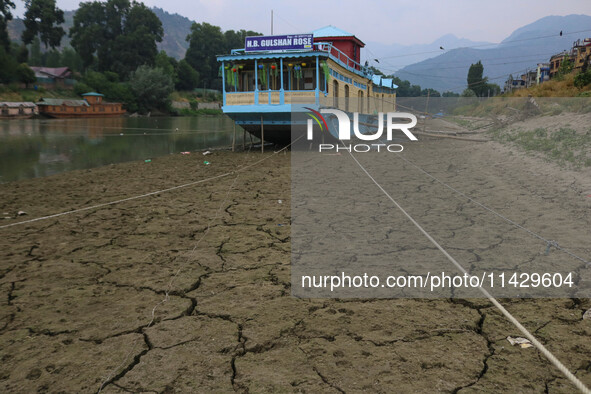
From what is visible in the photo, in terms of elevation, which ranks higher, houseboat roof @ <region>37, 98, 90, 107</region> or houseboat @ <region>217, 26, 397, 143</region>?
houseboat roof @ <region>37, 98, 90, 107</region>

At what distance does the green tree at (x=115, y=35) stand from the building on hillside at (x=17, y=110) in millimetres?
30933

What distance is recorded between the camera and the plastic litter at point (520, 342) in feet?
8.88

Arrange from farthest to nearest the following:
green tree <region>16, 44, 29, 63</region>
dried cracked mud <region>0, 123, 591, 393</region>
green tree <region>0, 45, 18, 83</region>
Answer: green tree <region>16, 44, 29, 63</region> → green tree <region>0, 45, 18, 83</region> → dried cracked mud <region>0, 123, 591, 393</region>

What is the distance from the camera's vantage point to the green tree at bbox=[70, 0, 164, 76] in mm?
76312

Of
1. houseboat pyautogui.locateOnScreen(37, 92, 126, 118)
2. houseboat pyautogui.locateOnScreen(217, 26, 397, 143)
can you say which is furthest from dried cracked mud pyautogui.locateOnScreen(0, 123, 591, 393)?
houseboat pyautogui.locateOnScreen(37, 92, 126, 118)

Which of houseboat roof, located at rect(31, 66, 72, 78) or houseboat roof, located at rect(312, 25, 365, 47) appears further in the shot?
houseboat roof, located at rect(31, 66, 72, 78)

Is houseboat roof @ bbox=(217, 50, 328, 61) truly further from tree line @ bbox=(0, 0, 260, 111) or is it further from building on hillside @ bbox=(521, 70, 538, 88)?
tree line @ bbox=(0, 0, 260, 111)

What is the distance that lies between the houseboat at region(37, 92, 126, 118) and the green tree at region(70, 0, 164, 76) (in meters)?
23.1

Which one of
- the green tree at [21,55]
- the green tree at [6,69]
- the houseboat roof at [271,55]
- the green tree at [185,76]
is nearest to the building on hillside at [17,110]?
the green tree at [6,69]

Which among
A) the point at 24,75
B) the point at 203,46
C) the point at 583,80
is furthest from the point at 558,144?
the point at 203,46

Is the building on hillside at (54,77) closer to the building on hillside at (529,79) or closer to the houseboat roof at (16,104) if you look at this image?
the houseboat roof at (16,104)

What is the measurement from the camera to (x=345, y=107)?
699 inches

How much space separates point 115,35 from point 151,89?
30.5m

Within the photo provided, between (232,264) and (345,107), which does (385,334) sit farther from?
(345,107)
